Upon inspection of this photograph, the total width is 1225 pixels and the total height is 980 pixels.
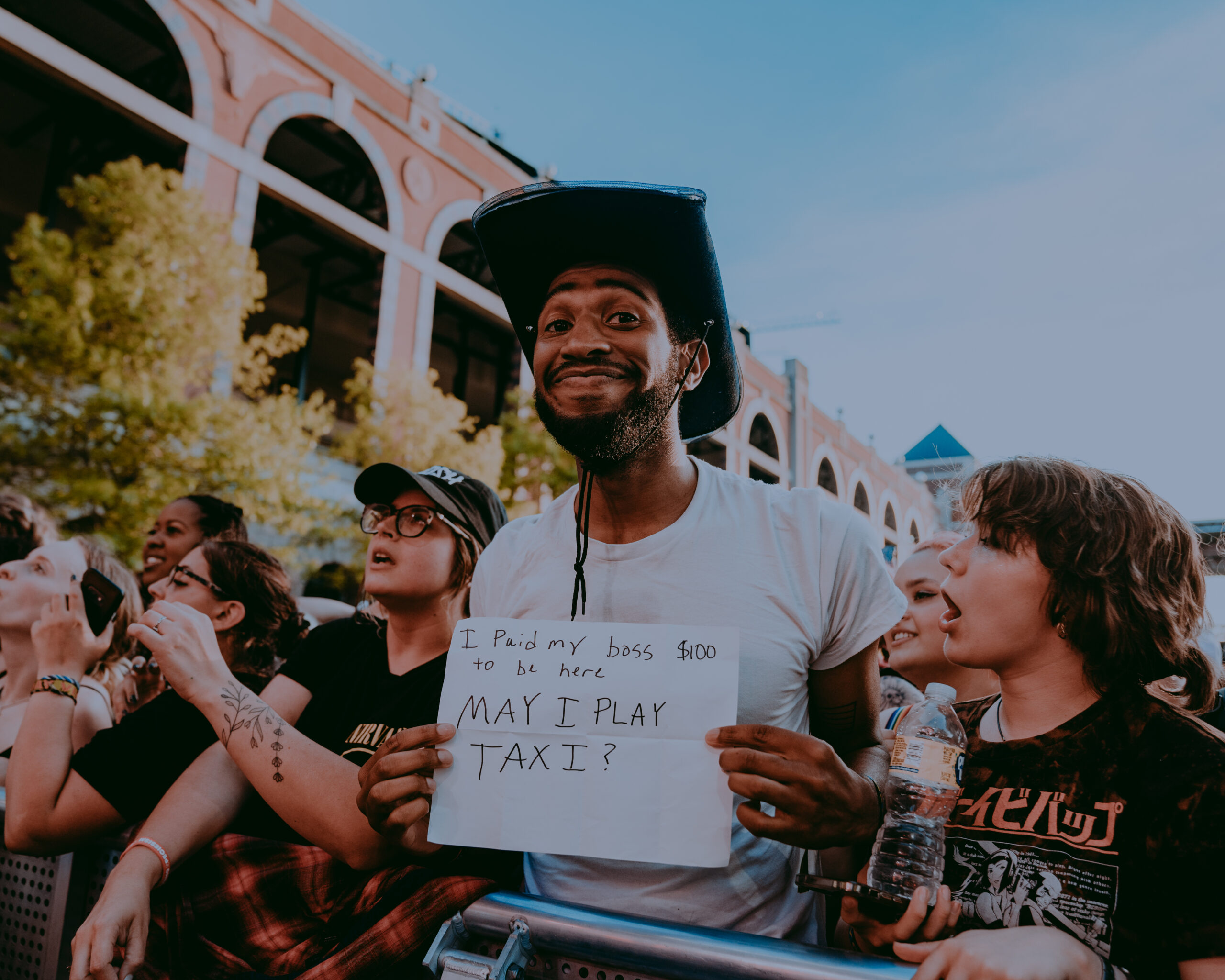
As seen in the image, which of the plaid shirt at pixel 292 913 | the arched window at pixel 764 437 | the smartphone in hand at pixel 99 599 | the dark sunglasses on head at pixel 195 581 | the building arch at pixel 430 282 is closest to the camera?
the plaid shirt at pixel 292 913

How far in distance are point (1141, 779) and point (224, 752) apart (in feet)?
6.78

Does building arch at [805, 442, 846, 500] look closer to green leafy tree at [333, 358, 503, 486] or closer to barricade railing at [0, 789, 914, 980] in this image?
green leafy tree at [333, 358, 503, 486]

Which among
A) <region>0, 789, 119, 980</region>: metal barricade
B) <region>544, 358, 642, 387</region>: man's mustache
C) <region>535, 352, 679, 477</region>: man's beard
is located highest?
<region>544, 358, 642, 387</region>: man's mustache

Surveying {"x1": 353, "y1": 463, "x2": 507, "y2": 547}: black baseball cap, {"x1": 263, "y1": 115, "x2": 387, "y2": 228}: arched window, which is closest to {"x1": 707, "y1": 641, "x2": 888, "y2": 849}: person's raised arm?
{"x1": 353, "y1": 463, "x2": 507, "y2": 547}: black baseball cap

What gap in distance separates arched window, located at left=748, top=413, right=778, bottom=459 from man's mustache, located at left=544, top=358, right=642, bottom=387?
38.5 m

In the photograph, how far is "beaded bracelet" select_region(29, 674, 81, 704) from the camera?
2.34 metres

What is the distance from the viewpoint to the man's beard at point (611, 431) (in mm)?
1783

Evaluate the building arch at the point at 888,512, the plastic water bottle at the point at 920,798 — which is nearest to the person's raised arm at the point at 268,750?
the plastic water bottle at the point at 920,798

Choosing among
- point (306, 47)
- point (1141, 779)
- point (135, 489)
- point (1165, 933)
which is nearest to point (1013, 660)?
point (1141, 779)

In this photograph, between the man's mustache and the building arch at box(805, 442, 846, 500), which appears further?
the building arch at box(805, 442, 846, 500)

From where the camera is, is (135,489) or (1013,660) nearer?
(1013,660)

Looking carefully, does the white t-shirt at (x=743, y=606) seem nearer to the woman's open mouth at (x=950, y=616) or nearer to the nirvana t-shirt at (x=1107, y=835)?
the woman's open mouth at (x=950, y=616)

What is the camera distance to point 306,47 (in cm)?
2016

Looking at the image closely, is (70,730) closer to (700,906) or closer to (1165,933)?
(700,906)
